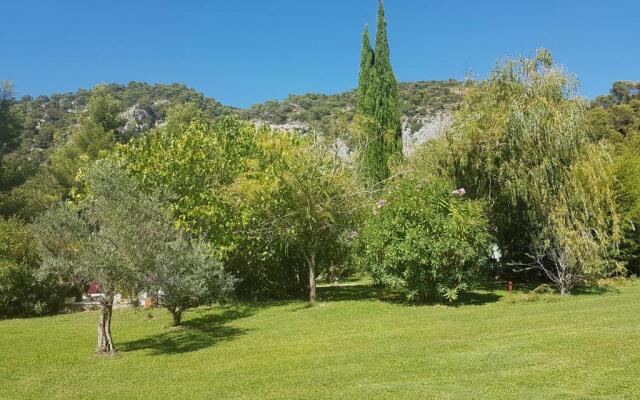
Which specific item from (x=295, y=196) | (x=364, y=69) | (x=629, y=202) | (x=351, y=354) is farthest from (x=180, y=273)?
(x=364, y=69)

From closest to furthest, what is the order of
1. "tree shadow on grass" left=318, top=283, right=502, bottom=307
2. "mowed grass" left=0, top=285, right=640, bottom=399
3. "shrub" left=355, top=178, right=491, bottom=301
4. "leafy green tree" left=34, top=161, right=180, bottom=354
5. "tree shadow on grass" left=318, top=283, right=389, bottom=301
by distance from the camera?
"mowed grass" left=0, top=285, right=640, bottom=399, "leafy green tree" left=34, top=161, right=180, bottom=354, "shrub" left=355, top=178, right=491, bottom=301, "tree shadow on grass" left=318, top=283, right=502, bottom=307, "tree shadow on grass" left=318, top=283, right=389, bottom=301

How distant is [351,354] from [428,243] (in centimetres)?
723

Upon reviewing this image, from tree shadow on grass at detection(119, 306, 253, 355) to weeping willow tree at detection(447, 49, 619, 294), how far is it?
10936 mm

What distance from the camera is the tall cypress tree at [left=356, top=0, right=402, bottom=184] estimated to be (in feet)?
120

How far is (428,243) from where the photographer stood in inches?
657

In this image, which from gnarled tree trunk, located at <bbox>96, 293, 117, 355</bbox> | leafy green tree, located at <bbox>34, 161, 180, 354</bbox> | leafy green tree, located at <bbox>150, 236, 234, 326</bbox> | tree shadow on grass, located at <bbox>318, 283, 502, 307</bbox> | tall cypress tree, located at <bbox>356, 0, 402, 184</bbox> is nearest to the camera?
leafy green tree, located at <bbox>34, 161, 180, 354</bbox>

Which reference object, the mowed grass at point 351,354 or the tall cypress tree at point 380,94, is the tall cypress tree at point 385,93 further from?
the mowed grass at point 351,354

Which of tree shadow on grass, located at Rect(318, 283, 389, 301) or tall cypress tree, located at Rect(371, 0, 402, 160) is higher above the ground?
tall cypress tree, located at Rect(371, 0, 402, 160)

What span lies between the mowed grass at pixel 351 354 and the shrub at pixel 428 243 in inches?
36.5

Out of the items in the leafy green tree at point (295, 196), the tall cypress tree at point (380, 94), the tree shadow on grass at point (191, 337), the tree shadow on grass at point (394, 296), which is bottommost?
the tree shadow on grass at point (191, 337)

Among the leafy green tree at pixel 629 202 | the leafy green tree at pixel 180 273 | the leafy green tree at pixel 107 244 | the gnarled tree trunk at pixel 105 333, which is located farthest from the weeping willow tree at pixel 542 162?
the gnarled tree trunk at pixel 105 333

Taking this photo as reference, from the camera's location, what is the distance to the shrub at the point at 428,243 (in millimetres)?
16703

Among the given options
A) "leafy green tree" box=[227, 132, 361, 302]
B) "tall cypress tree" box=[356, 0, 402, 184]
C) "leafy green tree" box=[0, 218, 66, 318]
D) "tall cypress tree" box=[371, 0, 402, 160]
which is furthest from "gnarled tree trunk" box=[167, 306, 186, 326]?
"tall cypress tree" box=[371, 0, 402, 160]

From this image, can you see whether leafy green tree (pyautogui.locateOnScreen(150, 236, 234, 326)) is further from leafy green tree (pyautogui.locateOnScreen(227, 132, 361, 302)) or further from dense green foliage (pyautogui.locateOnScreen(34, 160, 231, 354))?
leafy green tree (pyautogui.locateOnScreen(227, 132, 361, 302))
